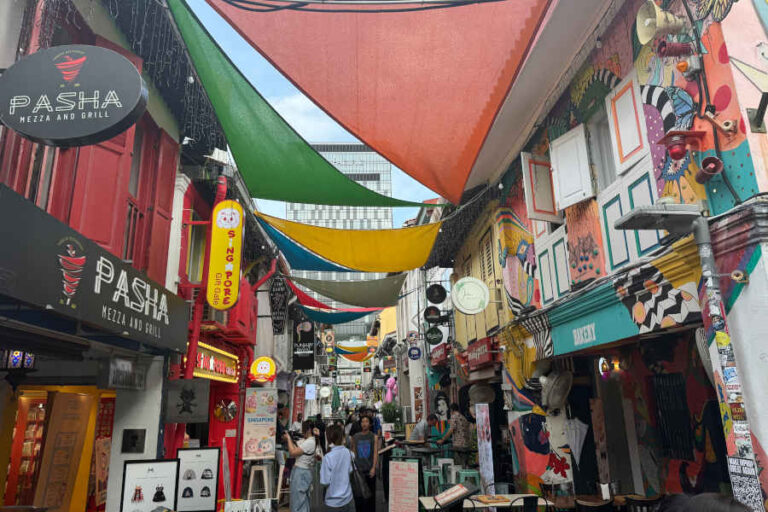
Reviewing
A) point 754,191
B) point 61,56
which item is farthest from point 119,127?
point 754,191

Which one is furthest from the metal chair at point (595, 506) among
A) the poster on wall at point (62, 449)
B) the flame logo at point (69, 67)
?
the poster on wall at point (62, 449)

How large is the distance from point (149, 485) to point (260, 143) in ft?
13.1

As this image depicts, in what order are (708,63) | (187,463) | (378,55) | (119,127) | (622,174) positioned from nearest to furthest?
(119,127) → (708,63) → (378,55) → (187,463) → (622,174)

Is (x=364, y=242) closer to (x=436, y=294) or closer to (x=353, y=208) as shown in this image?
(x=436, y=294)

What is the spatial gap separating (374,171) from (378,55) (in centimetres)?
3232

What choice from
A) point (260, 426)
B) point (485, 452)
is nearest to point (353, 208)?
point (260, 426)

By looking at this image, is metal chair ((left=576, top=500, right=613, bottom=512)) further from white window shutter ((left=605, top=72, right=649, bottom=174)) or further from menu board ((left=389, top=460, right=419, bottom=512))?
white window shutter ((left=605, top=72, right=649, bottom=174))

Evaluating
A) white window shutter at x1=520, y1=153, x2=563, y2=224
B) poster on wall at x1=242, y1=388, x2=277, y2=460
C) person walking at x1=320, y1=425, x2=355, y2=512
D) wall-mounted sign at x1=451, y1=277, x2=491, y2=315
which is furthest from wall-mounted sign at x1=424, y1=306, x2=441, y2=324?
person walking at x1=320, y1=425, x2=355, y2=512

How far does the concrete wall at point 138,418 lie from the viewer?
22.7ft

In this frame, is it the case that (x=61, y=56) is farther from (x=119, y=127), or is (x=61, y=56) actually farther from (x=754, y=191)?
(x=754, y=191)

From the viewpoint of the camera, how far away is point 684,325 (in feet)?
16.1

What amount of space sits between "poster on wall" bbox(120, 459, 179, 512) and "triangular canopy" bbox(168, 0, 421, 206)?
3733 millimetres

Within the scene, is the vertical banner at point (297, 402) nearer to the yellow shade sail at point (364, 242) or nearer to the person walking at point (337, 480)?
the yellow shade sail at point (364, 242)

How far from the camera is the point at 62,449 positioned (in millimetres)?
7594
